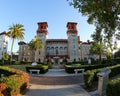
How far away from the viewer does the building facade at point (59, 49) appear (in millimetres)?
101188

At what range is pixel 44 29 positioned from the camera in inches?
4006

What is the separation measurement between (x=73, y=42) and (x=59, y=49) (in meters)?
8.40

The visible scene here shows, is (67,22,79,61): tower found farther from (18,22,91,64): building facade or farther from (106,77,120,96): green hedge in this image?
(106,77,120,96): green hedge

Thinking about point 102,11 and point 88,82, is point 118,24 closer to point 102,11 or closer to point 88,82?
point 102,11

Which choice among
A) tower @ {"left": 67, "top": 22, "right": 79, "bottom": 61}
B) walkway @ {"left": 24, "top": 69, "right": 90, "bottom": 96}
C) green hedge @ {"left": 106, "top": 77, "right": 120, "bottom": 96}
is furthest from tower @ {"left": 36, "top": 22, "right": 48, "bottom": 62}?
Result: green hedge @ {"left": 106, "top": 77, "right": 120, "bottom": 96}

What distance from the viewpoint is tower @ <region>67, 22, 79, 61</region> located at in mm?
100938

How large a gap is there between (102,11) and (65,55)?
82871mm

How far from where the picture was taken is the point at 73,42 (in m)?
102

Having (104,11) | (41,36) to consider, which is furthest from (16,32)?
(104,11)

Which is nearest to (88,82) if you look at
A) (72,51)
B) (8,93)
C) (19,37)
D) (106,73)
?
(106,73)

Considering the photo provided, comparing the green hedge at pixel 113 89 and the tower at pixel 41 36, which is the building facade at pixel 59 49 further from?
the green hedge at pixel 113 89

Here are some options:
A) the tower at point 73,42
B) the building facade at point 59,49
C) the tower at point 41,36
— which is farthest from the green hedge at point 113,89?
the tower at point 41,36

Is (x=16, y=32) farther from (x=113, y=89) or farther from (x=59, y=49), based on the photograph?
(x=113, y=89)

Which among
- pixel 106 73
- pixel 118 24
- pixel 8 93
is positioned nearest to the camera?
pixel 8 93
